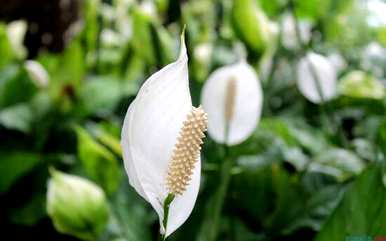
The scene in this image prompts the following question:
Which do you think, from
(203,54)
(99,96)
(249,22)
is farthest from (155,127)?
(203,54)

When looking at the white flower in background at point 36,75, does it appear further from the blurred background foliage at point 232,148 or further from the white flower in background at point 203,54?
the white flower in background at point 203,54

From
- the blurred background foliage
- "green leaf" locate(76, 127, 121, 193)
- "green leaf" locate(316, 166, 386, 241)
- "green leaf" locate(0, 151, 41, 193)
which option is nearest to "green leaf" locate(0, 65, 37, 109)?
the blurred background foliage

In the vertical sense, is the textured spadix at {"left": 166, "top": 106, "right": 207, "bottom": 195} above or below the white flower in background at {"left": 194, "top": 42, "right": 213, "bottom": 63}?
above

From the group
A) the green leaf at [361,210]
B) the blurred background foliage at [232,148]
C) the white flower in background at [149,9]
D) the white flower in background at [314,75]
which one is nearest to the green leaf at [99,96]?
the blurred background foliage at [232,148]

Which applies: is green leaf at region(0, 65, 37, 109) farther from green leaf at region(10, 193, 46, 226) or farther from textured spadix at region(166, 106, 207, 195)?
textured spadix at region(166, 106, 207, 195)

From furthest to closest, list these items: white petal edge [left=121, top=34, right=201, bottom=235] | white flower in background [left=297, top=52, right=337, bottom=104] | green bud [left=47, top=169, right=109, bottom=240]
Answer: white flower in background [left=297, top=52, right=337, bottom=104] → green bud [left=47, top=169, right=109, bottom=240] → white petal edge [left=121, top=34, right=201, bottom=235]

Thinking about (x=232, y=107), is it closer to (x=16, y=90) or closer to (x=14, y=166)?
(x=14, y=166)

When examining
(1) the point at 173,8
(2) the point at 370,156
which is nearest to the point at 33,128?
(1) the point at 173,8
